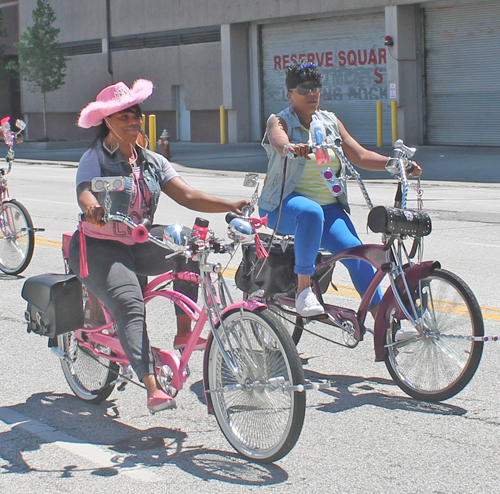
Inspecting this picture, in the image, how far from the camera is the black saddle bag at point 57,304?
490 cm

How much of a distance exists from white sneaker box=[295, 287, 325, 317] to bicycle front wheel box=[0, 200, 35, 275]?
4.47 meters

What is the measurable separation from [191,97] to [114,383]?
2952 centimetres

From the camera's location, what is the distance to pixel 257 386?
4.20 meters

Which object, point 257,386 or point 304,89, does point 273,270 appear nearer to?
point 304,89

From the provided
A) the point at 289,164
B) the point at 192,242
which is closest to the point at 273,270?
the point at 289,164

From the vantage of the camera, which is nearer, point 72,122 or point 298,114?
point 298,114

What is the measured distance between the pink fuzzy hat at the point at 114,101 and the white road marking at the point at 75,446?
1613 mm

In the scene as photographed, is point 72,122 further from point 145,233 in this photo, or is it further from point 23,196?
point 145,233

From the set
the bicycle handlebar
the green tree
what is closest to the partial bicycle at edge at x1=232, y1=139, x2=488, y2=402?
the bicycle handlebar

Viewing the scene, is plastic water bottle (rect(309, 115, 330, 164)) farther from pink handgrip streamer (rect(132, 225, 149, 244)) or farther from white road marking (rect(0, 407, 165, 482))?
white road marking (rect(0, 407, 165, 482))

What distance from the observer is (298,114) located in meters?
5.77

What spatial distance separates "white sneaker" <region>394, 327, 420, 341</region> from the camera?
500 centimetres

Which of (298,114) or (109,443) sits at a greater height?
(298,114)

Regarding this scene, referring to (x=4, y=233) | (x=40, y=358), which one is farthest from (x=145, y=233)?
(x=4, y=233)
